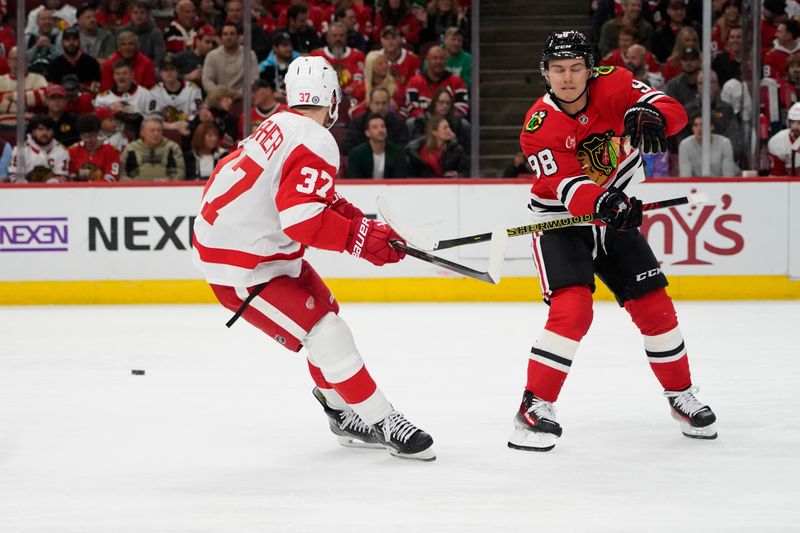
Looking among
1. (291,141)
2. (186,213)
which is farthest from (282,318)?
(186,213)

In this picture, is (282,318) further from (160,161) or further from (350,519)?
(160,161)

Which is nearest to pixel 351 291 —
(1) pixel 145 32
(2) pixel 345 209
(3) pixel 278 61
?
(3) pixel 278 61

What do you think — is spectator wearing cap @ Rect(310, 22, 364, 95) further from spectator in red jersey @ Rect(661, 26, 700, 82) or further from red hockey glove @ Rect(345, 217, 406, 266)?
red hockey glove @ Rect(345, 217, 406, 266)

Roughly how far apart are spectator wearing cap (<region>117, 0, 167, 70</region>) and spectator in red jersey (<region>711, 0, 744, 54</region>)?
346cm

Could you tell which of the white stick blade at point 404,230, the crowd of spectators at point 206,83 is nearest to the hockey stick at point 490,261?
the white stick blade at point 404,230

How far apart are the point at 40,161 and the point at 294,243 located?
4.32 meters

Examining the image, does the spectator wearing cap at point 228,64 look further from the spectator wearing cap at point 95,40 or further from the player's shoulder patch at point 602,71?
the player's shoulder patch at point 602,71

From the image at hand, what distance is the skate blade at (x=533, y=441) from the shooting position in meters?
3.12

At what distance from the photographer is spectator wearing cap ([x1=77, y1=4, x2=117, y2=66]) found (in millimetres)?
7344

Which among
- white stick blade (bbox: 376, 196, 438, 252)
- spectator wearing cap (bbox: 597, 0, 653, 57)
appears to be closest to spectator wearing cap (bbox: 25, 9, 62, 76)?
spectator wearing cap (bbox: 597, 0, 653, 57)

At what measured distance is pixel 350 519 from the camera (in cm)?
250

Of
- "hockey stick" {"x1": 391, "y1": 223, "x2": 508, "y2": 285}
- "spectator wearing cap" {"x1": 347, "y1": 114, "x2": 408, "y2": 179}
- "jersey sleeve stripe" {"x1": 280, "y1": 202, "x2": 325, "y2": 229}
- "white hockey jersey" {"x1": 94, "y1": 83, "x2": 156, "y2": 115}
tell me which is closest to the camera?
"jersey sleeve stripe" {"x1": 280, "y1": 202, "x2": 325, "y2": 229}

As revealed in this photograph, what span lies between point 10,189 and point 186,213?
1058 millimetres

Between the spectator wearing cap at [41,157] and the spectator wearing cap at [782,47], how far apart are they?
4373mm
